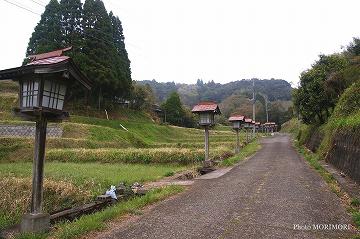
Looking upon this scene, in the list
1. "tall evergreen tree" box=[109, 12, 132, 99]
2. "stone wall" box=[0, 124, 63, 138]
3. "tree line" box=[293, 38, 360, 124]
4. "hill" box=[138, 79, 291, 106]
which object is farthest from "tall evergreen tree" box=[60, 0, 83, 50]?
"hill" box=[138, 79, 291, 106]

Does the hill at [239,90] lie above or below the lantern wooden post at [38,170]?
above

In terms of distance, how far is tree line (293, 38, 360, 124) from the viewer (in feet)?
90.7

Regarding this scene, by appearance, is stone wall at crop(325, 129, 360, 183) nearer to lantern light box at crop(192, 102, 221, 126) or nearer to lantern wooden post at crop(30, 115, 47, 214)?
lantern light box at crop(192, 102, 221, 126)

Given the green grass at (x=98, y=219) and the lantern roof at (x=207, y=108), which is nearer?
the green grass at (x=98, y=219)

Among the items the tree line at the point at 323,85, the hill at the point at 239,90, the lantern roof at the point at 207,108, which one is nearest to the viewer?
the lantern roof at the point at 207,108

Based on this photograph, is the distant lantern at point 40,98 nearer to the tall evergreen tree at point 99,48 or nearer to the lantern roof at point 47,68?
the lantern roof at point 47,68

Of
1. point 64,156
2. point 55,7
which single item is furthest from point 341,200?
point 55,7

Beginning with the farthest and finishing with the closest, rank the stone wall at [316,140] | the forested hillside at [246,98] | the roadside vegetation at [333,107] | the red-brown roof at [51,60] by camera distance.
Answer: the forested hillside at [246,98] → the stone wall at [316,140] → the roadside vegetation at [333,107] → the red-brown roof at [51,60]

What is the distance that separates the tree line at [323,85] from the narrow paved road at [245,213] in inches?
678

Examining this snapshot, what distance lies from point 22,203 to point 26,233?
4029mm

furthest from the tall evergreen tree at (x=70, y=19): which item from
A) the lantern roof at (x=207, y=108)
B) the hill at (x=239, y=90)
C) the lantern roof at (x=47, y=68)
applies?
the hill at (x=239, y=90)

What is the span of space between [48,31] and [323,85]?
34291 millimetres

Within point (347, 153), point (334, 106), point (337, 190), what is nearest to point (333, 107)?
point (334, 106)

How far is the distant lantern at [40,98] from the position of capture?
758 cm
